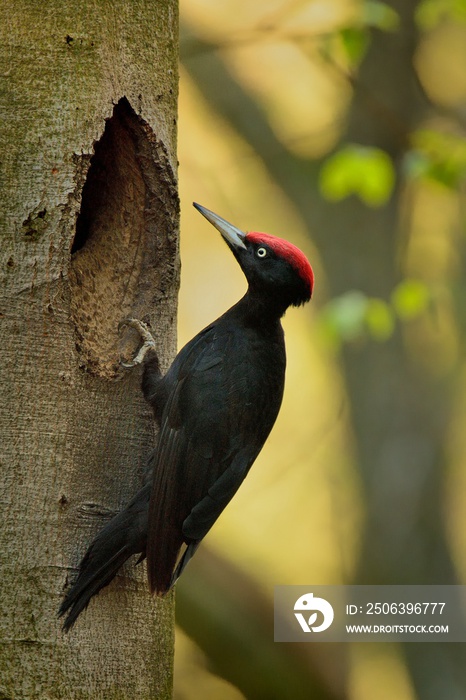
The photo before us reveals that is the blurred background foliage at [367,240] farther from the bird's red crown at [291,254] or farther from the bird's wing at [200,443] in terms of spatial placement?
the bird's wing at [200,443]

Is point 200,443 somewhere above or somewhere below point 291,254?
below

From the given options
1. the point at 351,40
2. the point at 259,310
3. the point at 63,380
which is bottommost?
the point at 63,380

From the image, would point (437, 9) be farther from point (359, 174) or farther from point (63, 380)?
point (63, 380)

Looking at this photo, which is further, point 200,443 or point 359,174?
point 359,174

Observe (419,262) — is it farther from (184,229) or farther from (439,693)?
(439,693)

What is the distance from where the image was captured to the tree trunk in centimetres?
233

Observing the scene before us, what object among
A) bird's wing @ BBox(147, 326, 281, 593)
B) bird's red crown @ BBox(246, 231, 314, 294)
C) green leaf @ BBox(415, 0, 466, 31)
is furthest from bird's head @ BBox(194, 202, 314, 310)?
green leaf @ BBox(415, 0, 466, 31)

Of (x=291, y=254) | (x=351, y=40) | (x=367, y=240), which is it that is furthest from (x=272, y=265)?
(x=367, y=240)

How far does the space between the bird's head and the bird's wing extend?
288 mm

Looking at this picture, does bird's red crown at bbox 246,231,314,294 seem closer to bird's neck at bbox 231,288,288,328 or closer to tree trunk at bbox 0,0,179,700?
bird's neck at bbox 231,288,288,328

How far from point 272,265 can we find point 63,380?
1.14 meters

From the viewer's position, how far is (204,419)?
115 inches

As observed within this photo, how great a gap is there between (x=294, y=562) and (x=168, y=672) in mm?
4331

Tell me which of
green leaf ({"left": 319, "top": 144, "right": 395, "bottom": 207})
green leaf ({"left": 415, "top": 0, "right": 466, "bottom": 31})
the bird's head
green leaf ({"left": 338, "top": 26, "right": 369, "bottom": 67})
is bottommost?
the bird's head
